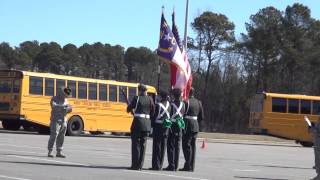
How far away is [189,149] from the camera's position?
54.6 feet

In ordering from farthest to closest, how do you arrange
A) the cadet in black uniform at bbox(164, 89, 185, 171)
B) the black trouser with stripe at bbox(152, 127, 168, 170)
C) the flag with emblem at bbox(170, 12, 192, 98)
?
the flag with emblem at bbox(170, 12, 192, 98) → the cadet in black uniform at bbox(164, 89, 185, 171) → the black trouser with stripe at bbox(152, 127, 168, 170)

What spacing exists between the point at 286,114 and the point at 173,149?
1044 inches

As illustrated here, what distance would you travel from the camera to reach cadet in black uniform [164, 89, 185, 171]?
16.5 m

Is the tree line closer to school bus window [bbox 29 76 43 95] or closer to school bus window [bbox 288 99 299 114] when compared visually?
school bus window [bbox 288 99 299 114]

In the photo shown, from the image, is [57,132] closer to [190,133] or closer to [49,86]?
[190,133]

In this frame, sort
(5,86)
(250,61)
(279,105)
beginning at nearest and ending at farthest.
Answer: (5,86) < (279,105) < (250,61)

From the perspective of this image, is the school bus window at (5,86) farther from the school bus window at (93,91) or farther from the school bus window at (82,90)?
the school bus window at (93,91)

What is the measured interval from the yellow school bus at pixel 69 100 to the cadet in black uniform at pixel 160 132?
1646cm

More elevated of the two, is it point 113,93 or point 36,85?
point 36,85

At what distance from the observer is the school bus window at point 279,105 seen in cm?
4222

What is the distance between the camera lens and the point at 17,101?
34188 mm

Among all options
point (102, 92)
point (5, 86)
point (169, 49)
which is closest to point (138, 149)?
point (169, 49)

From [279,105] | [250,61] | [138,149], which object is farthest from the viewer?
[250,61]

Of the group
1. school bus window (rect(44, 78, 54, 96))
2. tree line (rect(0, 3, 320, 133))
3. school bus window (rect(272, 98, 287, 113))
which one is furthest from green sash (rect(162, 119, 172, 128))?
tree line (rect(0, 3, 320, 133))
